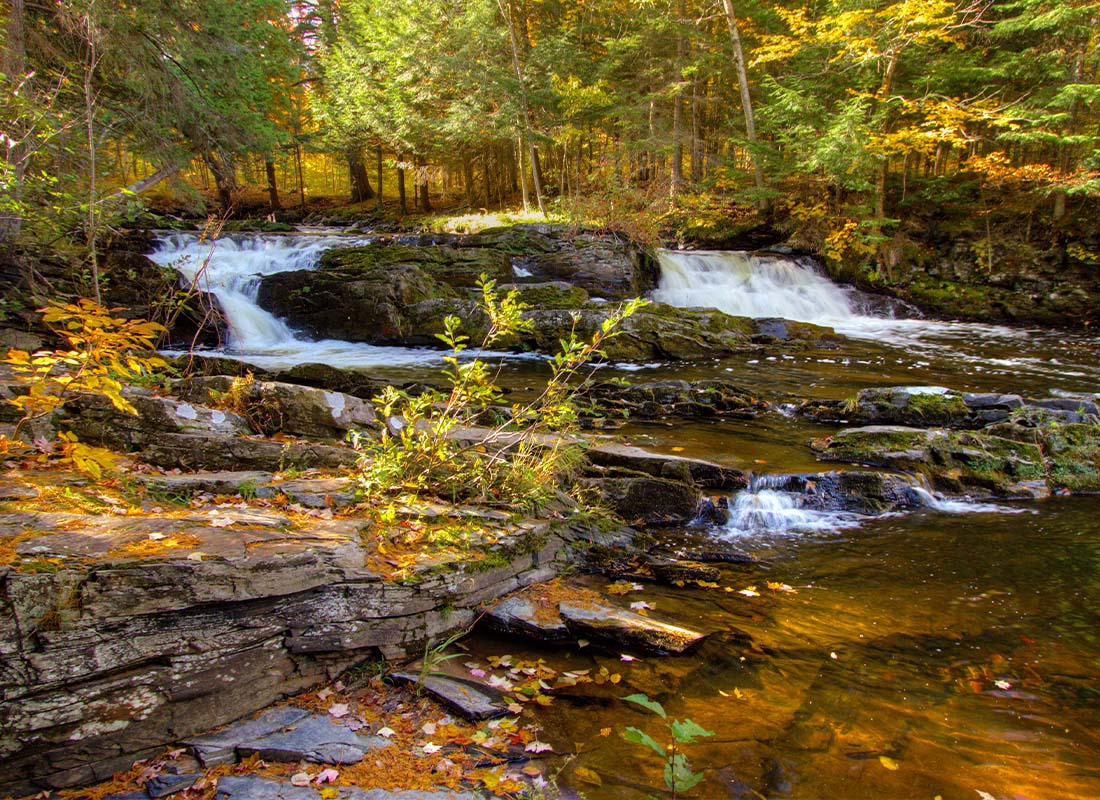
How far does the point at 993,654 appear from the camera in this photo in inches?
147

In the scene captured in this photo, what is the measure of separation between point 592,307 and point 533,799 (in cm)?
1268

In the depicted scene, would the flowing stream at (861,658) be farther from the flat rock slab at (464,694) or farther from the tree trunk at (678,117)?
the tree trunk at (678,117)

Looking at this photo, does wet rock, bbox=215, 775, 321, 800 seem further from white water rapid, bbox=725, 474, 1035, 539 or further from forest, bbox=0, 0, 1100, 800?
white water rapid, bbox=725, 474, 1035, 539

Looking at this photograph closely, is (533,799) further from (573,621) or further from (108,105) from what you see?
(108,105)

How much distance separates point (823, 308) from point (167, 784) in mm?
19641

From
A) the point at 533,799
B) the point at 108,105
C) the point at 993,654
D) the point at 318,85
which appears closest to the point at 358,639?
the point at 533,799

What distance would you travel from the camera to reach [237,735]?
2.55 metres

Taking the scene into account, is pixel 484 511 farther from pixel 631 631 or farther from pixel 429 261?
pixel 429 261

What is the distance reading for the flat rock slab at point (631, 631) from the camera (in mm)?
3602

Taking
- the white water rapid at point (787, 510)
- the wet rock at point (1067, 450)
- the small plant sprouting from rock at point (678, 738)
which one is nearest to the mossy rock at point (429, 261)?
the white water rapid at point (787, 510)

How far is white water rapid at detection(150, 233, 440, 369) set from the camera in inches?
500

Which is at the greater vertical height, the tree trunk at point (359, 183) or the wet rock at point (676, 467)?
the tree trunk at point (359, 183)

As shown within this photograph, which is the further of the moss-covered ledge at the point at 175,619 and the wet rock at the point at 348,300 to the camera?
the wet rock at the point at 348,300

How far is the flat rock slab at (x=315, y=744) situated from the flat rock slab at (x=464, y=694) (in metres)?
0.39
